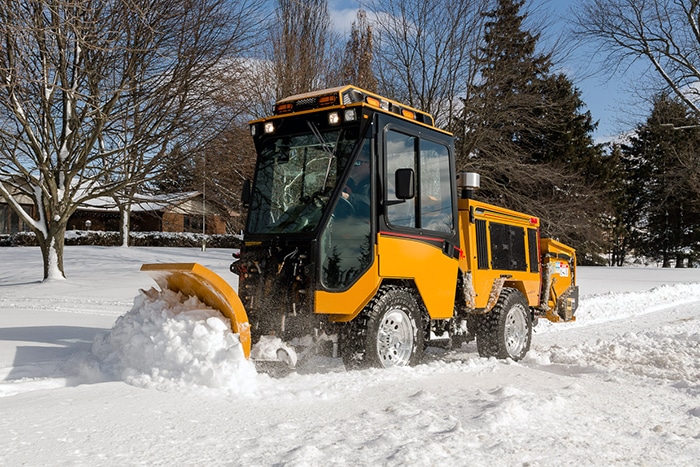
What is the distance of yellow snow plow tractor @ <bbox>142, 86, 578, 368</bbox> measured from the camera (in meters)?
5.54

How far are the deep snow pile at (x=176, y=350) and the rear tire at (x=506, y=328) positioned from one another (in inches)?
126

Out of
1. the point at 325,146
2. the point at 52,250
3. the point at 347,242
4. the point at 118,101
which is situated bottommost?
the point at 347,242

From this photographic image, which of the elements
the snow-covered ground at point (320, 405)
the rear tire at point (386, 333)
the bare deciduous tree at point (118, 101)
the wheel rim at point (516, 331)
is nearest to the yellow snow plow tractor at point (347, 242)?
the rear tire at point (386, 333)

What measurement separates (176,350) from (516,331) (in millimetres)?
4356

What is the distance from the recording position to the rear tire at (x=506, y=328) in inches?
283

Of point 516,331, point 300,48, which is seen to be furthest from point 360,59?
point 516,331

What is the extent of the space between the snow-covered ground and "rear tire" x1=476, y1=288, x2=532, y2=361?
0.30 meters

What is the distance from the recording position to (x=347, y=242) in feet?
18.5

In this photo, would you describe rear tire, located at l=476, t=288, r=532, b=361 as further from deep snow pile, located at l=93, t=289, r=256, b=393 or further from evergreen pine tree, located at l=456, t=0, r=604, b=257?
evergreen pine tree, located at l=456, t=0, r=604, b=257

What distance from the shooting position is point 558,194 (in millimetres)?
22094

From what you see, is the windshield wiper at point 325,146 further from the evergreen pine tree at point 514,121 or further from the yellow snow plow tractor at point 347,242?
the evergreen pine tree at point 514,121

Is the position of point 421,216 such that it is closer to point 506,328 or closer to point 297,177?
point 297,177

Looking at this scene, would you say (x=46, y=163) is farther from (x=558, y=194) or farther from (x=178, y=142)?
(x=558, y=194)

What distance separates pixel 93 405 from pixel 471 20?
52.2ft
